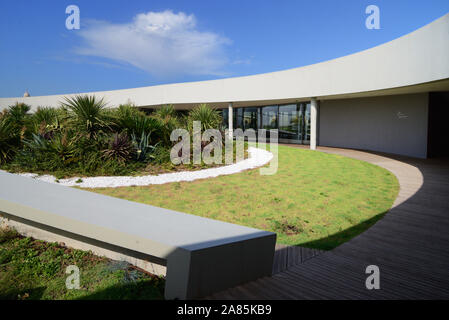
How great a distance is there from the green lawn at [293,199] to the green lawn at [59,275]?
7.78 feet

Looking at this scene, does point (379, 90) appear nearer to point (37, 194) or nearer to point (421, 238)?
point (421, 238)

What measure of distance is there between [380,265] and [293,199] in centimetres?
326

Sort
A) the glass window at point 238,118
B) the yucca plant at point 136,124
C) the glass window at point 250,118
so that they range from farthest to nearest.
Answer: the glass window at point 238,118
the glass window at point 250,118
the yucca plant at point 136,124

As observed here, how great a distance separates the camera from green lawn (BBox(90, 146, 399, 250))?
512 cm

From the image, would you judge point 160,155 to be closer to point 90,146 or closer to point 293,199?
point 90,146

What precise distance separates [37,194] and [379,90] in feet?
41.5

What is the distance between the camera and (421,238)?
4383 millimetres

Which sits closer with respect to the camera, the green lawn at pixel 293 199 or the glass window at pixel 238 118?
the green lawn at pixel 293 199

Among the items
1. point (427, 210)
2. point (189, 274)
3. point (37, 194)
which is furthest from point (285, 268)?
point (427, 210)

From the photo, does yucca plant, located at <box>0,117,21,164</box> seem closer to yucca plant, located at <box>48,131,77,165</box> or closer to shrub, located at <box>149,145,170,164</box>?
yucca plant, located at <box>48,131,77,165</box>

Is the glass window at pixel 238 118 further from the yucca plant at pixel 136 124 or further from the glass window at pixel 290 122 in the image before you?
the yucca plant at pixel 136 124

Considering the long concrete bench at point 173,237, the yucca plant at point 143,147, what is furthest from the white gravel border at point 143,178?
the long concrete bench at point 173,237

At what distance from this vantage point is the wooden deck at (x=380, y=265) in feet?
9.24

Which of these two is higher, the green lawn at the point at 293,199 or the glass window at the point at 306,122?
the glass window at the point at 306,122
